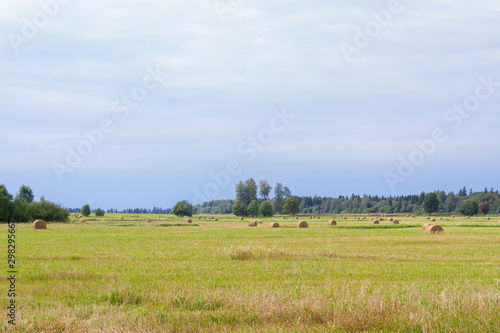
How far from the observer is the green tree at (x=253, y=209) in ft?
521

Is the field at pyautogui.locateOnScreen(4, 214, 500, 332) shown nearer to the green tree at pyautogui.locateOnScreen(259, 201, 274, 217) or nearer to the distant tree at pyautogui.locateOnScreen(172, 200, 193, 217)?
the green tree at pyautogui.locateOnScreen(259, 201, 274, 217)

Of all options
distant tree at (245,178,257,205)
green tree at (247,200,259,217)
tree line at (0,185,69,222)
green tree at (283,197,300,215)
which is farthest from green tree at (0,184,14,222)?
green tree at (283,197,300,215)

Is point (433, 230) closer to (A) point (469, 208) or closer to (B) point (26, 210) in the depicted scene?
(B) point (26, 210)

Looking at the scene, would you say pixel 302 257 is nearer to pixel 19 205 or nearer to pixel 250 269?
pixel 250 269

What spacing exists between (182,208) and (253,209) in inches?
896

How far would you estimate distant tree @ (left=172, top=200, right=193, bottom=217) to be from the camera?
523ft

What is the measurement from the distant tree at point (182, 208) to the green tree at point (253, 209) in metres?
19.0

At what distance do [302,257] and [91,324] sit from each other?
47.5ft

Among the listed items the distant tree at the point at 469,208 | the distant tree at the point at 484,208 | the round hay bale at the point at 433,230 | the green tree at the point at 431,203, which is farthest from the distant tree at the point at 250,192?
the round hay bale at the point at 433,230

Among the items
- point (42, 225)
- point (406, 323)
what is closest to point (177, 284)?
point (406, 323)

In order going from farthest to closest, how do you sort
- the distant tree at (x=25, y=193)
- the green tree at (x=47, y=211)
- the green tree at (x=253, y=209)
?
the green tree at (x=253, y=209) < the distant tree at (x=25, y=193) < the green tree at (x=47, y=211)

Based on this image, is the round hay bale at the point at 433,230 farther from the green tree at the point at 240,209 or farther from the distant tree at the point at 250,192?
the distant tree at the point at 250,192

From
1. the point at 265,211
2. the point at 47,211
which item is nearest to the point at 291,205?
the point at 265,211

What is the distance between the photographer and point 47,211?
88750 mm
